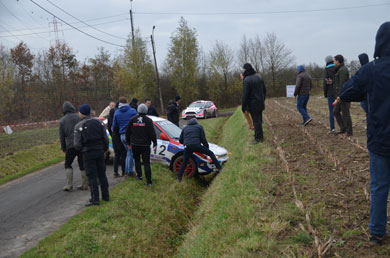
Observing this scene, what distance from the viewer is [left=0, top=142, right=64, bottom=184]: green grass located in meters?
12.4

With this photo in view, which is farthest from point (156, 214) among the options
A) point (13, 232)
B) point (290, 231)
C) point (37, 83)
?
point (37, 83)

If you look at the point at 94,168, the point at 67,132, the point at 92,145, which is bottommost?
the point at 94,168

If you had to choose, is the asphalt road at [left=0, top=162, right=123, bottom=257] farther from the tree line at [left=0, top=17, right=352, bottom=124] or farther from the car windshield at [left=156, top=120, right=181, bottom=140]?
the tree line at [left=0, top=17, right=352, bottom=124]

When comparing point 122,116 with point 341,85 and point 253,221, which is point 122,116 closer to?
point 253,221

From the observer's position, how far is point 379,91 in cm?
344

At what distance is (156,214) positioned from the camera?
8023mm

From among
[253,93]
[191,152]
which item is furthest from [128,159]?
[253,93]

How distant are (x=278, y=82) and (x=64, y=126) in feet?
166

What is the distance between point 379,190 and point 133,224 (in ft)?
16.7

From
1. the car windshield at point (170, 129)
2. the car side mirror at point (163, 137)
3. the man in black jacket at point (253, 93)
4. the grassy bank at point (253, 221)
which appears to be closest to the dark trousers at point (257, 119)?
the man in black jacket at point (253, 93)

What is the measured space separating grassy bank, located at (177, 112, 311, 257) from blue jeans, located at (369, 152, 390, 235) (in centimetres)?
79

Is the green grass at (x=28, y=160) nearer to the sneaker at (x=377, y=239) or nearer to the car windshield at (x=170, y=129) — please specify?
the car windshield at (x=170, y=129)

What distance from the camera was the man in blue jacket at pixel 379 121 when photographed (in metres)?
3.40

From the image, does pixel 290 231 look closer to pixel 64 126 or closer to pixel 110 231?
pixel 110 231
